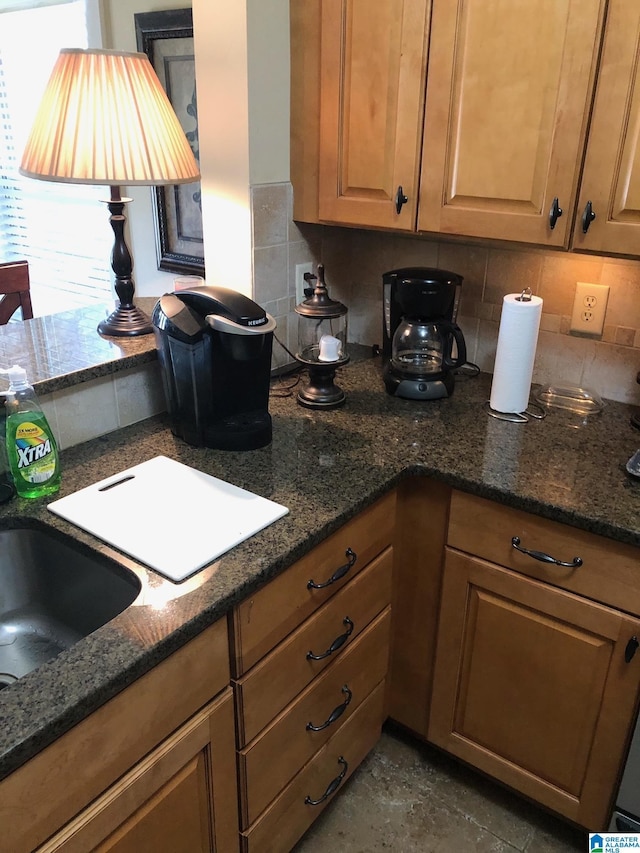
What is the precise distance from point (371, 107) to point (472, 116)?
0.82ft

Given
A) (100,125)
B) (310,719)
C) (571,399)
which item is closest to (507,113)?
(571,399)

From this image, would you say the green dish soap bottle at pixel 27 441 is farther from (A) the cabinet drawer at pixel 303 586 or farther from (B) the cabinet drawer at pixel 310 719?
(B) the cabinet drawer at pixel 310 719

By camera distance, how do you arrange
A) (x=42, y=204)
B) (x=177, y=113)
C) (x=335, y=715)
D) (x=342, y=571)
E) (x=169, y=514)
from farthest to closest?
(x=42, y=204) < (x=177, y=113) < (x=335, y=715) < (x=342, y=571) < (x=169, y=514)

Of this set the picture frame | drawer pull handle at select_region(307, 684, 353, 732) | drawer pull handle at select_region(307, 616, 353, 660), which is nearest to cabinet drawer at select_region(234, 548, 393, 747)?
drawer pull handle at select_region(307, 616, 353, 660)

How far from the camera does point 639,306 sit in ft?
5.25

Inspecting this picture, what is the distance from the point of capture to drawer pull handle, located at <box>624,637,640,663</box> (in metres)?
1.24

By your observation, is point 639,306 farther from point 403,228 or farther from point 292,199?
point 292,199

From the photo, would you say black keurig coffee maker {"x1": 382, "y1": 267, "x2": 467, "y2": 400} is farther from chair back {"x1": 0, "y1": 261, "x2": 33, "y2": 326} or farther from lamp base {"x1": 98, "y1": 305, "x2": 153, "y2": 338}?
chair back {"x1": 0, "y1": 261, "x2": 33, "y2": 326}

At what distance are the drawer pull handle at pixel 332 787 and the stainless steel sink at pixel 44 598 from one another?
61 cm

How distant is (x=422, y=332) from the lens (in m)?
1.73

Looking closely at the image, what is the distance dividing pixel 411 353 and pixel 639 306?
0.55 metres

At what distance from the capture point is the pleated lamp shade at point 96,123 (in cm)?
129

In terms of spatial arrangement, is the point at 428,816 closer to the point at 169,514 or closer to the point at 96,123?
the point at 169,514

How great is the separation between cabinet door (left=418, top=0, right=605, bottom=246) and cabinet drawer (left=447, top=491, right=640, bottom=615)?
22.8 inches
